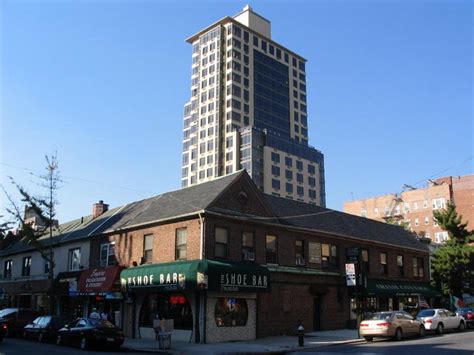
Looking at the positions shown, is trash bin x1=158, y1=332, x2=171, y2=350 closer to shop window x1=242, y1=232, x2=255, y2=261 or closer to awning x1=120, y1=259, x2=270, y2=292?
awning x1=120, y1=259, x2=270, y2=292

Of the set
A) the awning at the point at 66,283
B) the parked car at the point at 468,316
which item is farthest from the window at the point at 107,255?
the parked car at the point at 468,316

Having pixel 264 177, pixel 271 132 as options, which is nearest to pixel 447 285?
pixel 264 177

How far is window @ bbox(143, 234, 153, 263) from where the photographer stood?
28.7 m

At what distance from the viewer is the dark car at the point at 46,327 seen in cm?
2631

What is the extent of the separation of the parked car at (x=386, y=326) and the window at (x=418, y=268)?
48.9ft

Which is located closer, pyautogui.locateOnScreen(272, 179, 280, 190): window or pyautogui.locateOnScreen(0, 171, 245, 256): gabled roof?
pyautogui.locateOnScreen(0, 171, 245, 256): gabled roof

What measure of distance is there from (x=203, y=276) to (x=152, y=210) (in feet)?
27.9

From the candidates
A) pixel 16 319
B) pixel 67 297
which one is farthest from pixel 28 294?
pixel 16 319

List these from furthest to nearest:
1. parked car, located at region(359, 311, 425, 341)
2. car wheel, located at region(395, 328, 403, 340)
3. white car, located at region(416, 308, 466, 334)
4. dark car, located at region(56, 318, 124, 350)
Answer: white car, located at region(416, 308, 466, 334)
car wheel, located at region(395, 328, 403, 340)
parked car, located at region(359, 311, 425, 341)
dark car, located at region(56, 318, 124, 350)

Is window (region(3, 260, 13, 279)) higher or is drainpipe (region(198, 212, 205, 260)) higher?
drainpipe (region(198, 212, 205, 260))

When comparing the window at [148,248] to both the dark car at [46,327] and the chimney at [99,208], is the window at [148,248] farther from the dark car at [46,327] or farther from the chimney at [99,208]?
the chimney at [99,208]

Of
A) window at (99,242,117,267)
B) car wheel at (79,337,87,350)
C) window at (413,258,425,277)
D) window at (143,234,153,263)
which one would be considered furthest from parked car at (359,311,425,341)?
window at (99,242,117,267)

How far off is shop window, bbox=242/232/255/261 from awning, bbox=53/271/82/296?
11198 millimetres

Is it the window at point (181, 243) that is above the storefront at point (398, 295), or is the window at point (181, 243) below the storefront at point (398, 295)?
above
